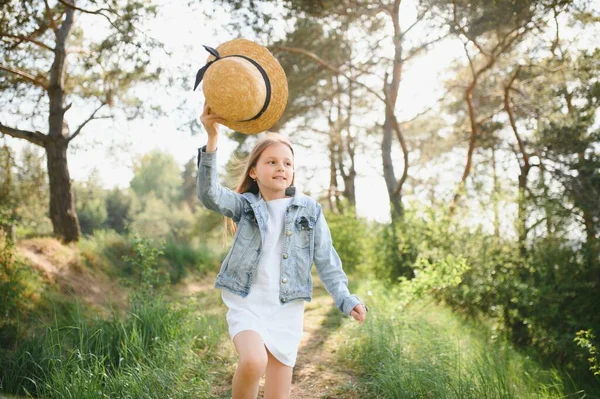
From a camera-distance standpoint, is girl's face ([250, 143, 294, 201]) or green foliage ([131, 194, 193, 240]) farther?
green foliage ([131, 194, 193, 240])

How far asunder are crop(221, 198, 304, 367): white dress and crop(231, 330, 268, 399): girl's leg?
6cm

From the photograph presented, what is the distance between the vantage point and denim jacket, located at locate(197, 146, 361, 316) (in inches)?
106

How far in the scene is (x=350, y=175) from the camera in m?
18.5

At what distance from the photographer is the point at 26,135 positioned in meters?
8.74

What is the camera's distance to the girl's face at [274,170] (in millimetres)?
2908

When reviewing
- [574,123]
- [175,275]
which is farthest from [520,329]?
[175,275]

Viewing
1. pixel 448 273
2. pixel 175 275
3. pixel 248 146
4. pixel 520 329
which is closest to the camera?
pixel 448 273

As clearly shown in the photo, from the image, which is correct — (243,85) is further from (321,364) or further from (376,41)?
(376,41)

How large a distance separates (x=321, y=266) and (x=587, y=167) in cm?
594

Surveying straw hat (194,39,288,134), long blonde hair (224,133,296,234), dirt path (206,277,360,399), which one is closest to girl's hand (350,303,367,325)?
long blonde hair (224,133,296,234)

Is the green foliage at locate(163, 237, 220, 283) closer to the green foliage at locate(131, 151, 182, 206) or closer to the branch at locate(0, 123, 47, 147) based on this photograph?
the branch at locate(0, 123, 47, 147)

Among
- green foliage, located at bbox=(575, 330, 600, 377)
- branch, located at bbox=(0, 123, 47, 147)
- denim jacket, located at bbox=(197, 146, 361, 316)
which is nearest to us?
denim jacket, located at bbox=(197, 146, 361, 316)

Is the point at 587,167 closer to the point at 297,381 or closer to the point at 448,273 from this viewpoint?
the point at 448,273

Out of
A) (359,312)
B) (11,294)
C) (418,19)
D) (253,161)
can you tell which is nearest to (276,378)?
(359,312)
